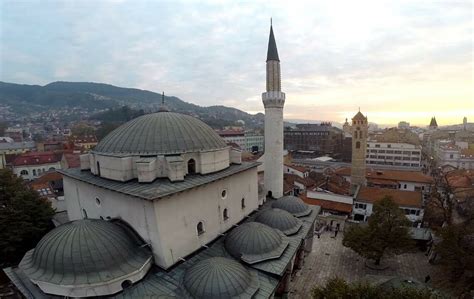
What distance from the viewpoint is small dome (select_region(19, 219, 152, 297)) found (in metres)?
9.70

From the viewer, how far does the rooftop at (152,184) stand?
10844 mm

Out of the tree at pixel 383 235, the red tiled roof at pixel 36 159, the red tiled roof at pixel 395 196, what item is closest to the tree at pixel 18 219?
the tree at pixel 383 235

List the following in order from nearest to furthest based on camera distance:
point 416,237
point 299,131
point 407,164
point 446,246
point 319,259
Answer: point 446,246, point 319,259, point 416,237, point 407,164, point 299,131

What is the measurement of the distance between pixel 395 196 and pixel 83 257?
28.2m

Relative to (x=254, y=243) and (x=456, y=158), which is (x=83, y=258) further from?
(x=456, y=158)

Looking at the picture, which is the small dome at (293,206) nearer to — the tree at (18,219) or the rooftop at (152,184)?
the rooftop at (152,184)

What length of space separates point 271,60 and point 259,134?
69843 mm

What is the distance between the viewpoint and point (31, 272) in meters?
10.1

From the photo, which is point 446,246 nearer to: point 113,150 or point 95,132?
point 113,150

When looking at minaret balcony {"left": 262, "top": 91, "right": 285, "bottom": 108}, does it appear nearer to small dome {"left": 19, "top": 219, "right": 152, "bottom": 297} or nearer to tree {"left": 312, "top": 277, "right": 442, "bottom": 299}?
tree {"left": 312, "top": 277, "right": 442, "bottom": 299}

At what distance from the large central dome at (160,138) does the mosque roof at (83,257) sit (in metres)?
4.10

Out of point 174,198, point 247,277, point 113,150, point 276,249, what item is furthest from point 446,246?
point 113,150

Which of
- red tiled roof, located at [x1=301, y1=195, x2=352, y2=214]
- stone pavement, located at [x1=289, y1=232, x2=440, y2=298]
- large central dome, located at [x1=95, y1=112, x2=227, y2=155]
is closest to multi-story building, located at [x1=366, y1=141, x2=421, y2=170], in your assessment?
red tiled roof, located at [x1=301, y1=195, x2=352, y2=214]

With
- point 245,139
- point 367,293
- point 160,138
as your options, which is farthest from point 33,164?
point 245,139
